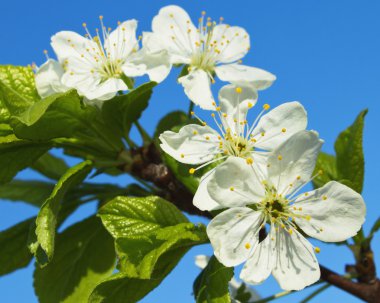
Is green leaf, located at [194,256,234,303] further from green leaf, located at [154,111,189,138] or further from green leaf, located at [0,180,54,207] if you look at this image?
green leaf, located at [0,180,54,207]

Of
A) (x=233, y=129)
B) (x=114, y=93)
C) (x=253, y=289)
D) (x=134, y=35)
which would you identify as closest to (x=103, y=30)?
(x=134, y=35)

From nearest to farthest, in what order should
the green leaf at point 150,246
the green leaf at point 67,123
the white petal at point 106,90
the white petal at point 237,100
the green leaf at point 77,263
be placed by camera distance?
the green leaf at point 150,246, the green leaf at point 67,123, the white petal at point 237,100, the white petal at point 106,90, the green leaf at point 77,263

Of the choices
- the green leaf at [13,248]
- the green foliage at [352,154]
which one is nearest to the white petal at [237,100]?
the green foliage at [352,154]

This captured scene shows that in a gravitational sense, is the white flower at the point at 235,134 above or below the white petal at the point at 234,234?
above

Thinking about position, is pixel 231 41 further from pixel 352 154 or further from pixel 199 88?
pixel 352 154

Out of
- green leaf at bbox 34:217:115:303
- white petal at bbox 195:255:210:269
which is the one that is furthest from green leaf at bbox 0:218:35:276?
white petal at bbox 195:255:210:269

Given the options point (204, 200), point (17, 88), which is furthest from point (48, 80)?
point (204, 200)

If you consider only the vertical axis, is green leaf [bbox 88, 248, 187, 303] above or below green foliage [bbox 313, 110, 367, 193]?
below

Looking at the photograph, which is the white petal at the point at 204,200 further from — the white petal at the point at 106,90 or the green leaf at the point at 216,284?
the white petal at the point at 106,90
